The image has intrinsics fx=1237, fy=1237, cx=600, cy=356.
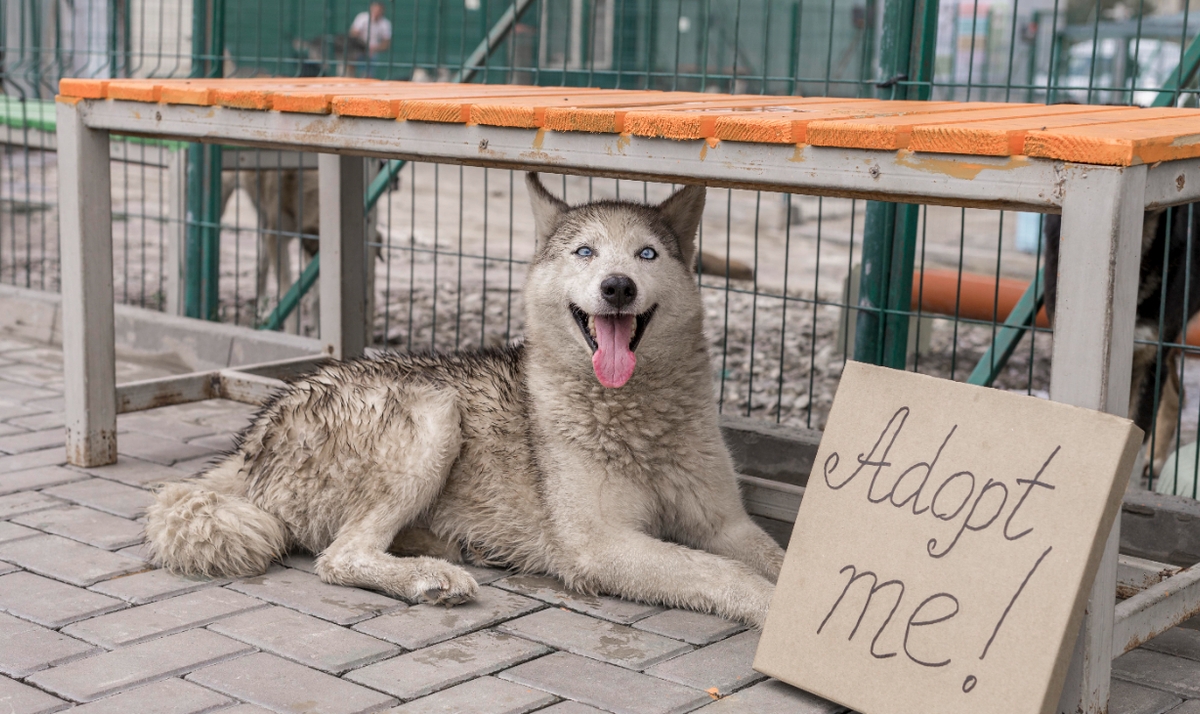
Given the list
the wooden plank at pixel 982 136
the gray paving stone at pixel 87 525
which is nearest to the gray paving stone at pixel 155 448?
the gray paving stone at pixel 87 525

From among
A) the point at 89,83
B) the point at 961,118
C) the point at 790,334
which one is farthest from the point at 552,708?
the point at 790,334

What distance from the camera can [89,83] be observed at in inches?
177

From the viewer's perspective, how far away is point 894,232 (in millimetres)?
4645

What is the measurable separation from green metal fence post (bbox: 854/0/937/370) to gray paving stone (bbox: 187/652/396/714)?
255 cm

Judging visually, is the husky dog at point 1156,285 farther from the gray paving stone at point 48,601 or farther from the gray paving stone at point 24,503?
the gray paving stone at point 24,503

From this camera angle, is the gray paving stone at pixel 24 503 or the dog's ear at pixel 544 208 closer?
the dog's ear at pixel 544 208

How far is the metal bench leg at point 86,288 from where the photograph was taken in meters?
4.61

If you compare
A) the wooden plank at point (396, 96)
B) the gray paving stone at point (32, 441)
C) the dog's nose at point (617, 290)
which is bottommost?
the gray paving stone at point (32, 441)

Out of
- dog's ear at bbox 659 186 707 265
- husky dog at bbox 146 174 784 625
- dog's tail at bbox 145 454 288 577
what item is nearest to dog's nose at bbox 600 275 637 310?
husky dog at bbox 146 174 784 625

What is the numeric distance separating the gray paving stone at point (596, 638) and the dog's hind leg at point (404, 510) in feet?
0.75

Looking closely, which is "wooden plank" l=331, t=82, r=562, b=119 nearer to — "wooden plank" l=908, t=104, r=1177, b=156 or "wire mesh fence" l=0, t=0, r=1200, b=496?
"wire mesh fence" l=0, t=0, r=1200, b=496

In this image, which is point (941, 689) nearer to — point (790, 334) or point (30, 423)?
point (30, 423)

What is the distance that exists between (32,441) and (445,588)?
249 centimetres

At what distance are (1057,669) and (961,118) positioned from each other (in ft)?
4.12
